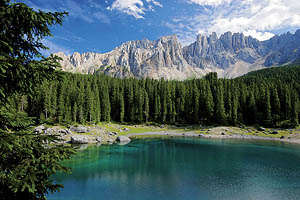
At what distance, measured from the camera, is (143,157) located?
3994 centimetres

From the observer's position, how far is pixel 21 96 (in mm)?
5617

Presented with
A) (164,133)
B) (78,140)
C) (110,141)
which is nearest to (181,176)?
(110,141)

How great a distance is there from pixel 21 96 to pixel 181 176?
2696 centimetres

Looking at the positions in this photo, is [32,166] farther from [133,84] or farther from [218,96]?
[133,84]

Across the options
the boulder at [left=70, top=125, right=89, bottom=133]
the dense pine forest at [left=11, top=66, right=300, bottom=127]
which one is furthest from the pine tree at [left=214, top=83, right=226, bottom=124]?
the boulder at [left=70, top=125, right=89, bottom=133]

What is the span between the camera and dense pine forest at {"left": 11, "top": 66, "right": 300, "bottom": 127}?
71.2 meters

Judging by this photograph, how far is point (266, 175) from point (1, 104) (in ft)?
116

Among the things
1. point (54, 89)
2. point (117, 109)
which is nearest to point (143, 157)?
point (54, 89)

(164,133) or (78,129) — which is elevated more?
(78,129)

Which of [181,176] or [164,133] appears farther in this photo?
[164,133]

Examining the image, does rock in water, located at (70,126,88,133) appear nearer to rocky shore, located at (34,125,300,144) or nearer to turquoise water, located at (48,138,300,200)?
rocky shore, located at (34,125,300,144)

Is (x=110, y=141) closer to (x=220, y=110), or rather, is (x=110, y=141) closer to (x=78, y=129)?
(x=78, y=129)

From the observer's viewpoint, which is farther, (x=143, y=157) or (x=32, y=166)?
(x=143, y=157)

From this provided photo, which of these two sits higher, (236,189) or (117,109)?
(117,109)
